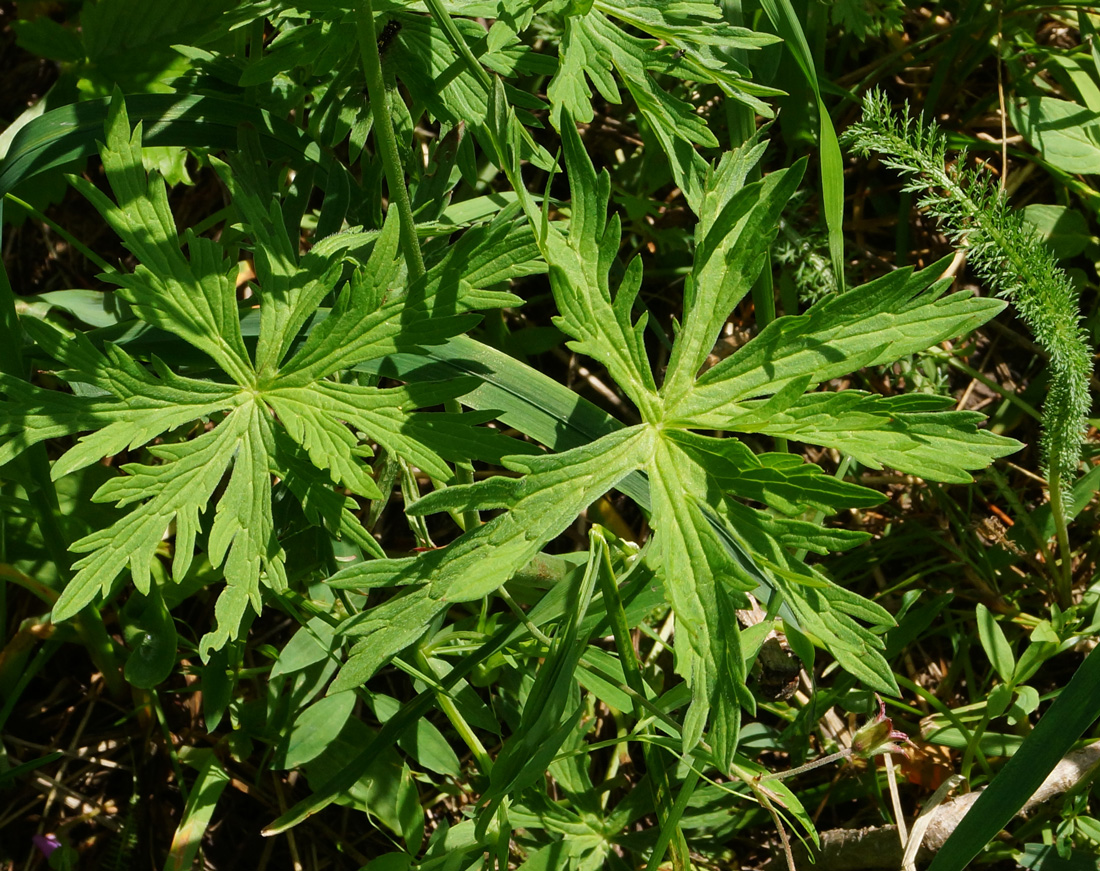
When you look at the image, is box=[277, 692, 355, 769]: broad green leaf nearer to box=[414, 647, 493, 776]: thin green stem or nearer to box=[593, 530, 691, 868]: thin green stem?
box=[414, 647, 493, 776]: thin green stem

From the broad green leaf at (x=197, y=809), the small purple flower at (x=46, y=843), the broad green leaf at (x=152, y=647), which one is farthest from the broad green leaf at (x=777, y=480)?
the small purple flower at (x=46, y=843)

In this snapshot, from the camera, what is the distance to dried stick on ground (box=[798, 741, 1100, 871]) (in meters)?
2.18

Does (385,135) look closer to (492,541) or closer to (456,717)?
(492,541)

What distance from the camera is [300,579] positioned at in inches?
80.3

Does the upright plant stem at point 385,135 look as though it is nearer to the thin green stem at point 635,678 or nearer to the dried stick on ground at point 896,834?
the thin green stem at point 635,678

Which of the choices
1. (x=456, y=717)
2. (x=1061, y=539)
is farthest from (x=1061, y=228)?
(x=456, y=717)

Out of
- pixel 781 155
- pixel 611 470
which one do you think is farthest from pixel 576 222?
pixel 781 155

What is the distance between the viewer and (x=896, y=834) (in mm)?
2225

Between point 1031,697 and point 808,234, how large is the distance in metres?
1.33

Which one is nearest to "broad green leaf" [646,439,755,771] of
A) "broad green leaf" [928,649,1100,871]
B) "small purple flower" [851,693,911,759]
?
"broad green leaf" [928,649,1100,871]

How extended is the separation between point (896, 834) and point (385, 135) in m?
1.89

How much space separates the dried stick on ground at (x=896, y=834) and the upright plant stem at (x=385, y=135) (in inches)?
65.3

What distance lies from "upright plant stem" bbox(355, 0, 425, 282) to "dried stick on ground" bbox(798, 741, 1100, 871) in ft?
5.44

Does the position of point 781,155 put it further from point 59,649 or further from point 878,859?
point 59,649
